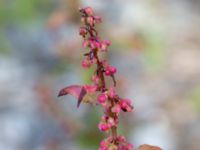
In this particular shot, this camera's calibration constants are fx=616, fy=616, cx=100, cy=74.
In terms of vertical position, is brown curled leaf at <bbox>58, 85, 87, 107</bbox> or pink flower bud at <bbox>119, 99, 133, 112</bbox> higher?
brown curled leaf at <bbox>58, 85, 87, 107</bbox>

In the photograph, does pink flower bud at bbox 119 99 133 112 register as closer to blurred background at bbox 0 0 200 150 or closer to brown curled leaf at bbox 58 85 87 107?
brown curled leaf at bbox 58 85 87 107

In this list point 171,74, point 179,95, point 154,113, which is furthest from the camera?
point 171,74

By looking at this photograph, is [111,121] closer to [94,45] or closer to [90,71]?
[94,45]

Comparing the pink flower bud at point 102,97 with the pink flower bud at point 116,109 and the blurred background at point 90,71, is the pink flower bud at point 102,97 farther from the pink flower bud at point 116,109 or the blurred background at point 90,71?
the blurred background at point 90,71

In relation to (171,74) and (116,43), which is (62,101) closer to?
(116,43)

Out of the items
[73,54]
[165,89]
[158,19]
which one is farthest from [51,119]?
[158,19]

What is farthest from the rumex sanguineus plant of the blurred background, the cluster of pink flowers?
the blurred background
